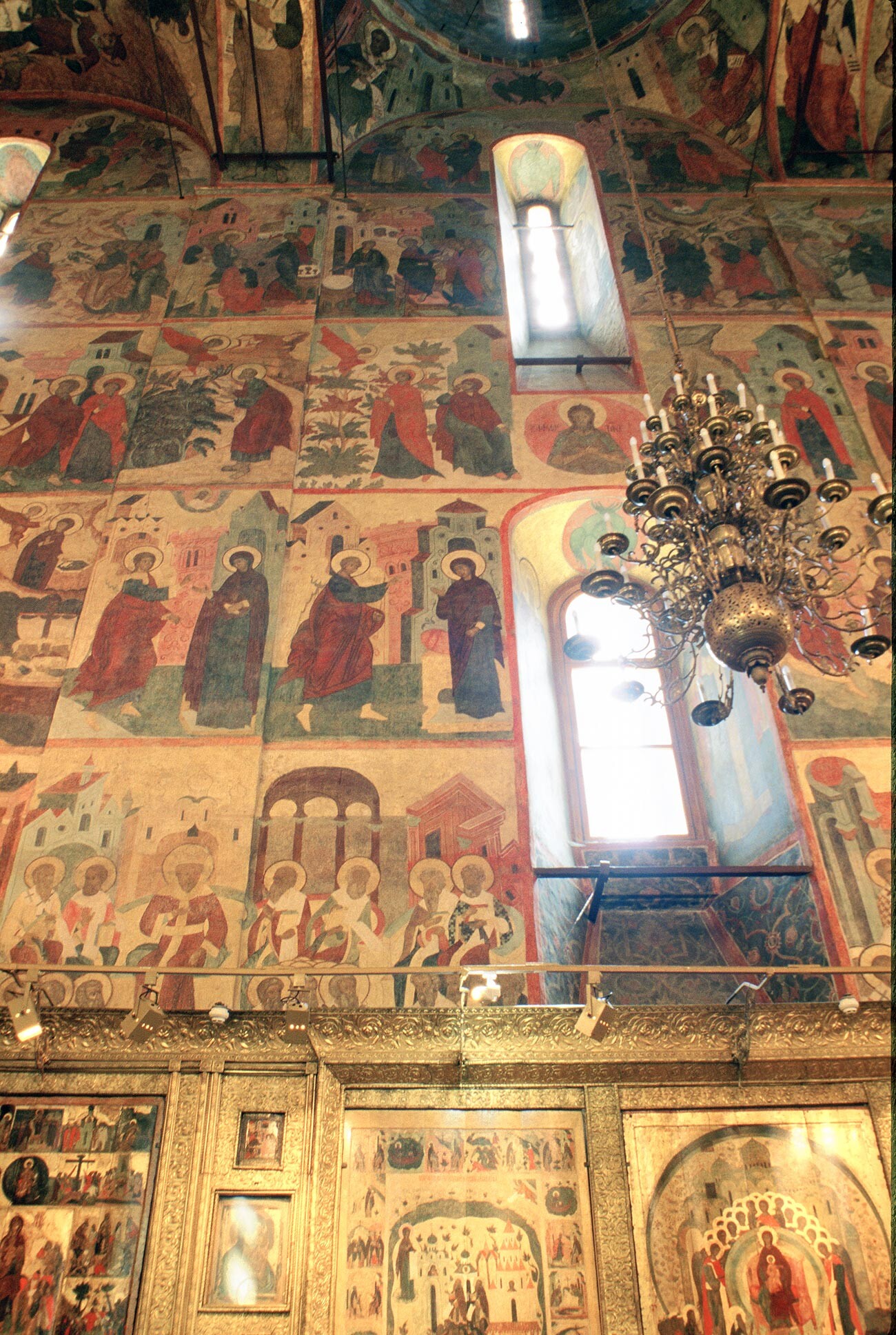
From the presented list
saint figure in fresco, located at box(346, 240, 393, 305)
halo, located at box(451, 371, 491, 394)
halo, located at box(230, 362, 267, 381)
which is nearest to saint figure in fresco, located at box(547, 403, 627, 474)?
halo, located at box(451, 371, 491, 394)

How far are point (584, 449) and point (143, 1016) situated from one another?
18.4ft

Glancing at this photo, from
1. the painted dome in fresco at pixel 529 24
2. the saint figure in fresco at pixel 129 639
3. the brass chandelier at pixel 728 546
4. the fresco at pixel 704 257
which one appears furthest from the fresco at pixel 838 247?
the saint figure in fresco at pixel 129 639

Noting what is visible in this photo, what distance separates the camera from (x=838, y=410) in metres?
8.63

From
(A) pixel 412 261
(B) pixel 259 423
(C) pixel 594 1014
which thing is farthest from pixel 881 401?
(C) pixel 594 1014

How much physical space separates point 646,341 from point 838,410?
1.80m

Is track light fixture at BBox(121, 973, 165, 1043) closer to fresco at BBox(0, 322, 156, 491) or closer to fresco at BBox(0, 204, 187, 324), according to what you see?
fresco at BBox(0, 322, 156, 491)

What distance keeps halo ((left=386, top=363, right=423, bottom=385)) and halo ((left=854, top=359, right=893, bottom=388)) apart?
390 cm

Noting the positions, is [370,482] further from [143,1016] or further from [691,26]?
[691,26]

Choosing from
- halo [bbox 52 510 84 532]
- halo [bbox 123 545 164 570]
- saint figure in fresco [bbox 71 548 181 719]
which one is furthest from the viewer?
halo [bbox 52 510 84 532]

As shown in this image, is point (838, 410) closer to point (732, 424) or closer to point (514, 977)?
point (732, 424)

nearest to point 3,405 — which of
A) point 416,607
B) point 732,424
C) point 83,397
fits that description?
point 83,397

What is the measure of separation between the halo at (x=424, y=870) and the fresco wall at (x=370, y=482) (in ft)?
0.06

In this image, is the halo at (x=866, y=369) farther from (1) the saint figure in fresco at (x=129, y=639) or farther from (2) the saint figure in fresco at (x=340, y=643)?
(1) the saint figure in fresco at (x=129, y=639)

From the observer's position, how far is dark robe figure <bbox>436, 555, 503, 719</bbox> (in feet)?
22.3
